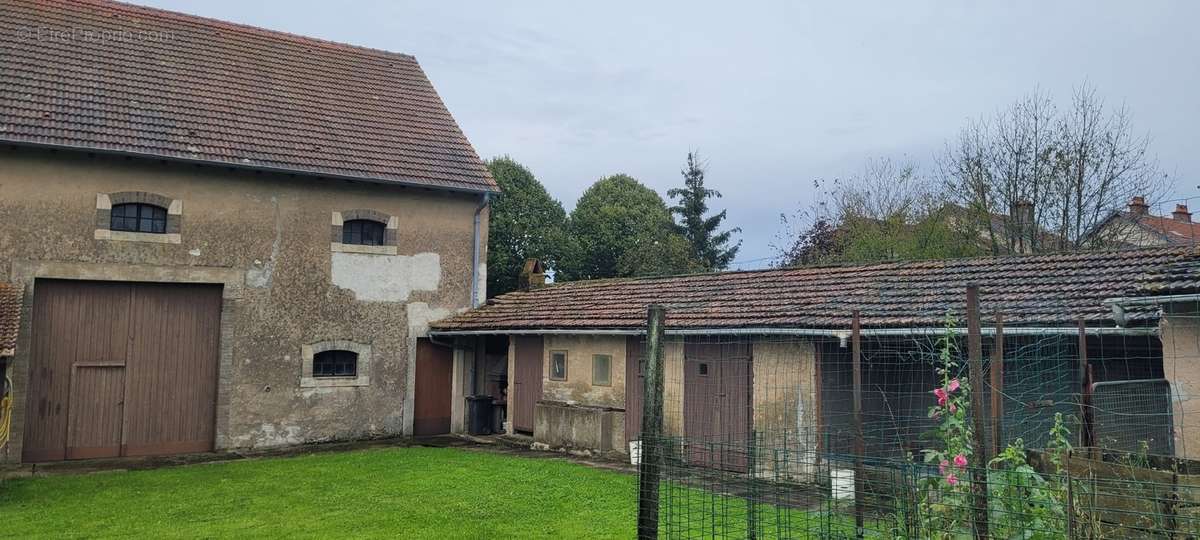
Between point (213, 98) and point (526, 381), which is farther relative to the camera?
point (213, 98)

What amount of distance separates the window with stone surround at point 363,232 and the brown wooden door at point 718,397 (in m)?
6.86

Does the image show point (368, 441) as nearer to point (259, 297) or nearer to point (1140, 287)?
point (259, 297)

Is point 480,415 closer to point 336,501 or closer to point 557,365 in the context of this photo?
point 557,365

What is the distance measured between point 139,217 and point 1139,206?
21031 mm

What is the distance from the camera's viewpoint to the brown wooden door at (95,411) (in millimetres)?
14727

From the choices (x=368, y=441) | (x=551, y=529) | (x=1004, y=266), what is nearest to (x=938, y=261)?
(x=1004, y=266)

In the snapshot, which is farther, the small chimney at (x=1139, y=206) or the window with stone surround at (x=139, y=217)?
the small chimney at (x=1139, y=206)

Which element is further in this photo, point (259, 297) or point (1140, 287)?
point (259, 297)

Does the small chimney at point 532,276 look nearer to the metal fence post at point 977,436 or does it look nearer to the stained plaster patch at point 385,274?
the stained plaster patch at point 385,274

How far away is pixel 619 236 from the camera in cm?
3669

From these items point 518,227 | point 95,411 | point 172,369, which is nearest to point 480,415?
point 172,369

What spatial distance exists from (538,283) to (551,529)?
1098cm

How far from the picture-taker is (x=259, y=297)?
16172 mm

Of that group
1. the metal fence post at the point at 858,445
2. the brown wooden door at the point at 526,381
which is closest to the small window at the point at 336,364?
the brown wooden door at the point at 526,381
